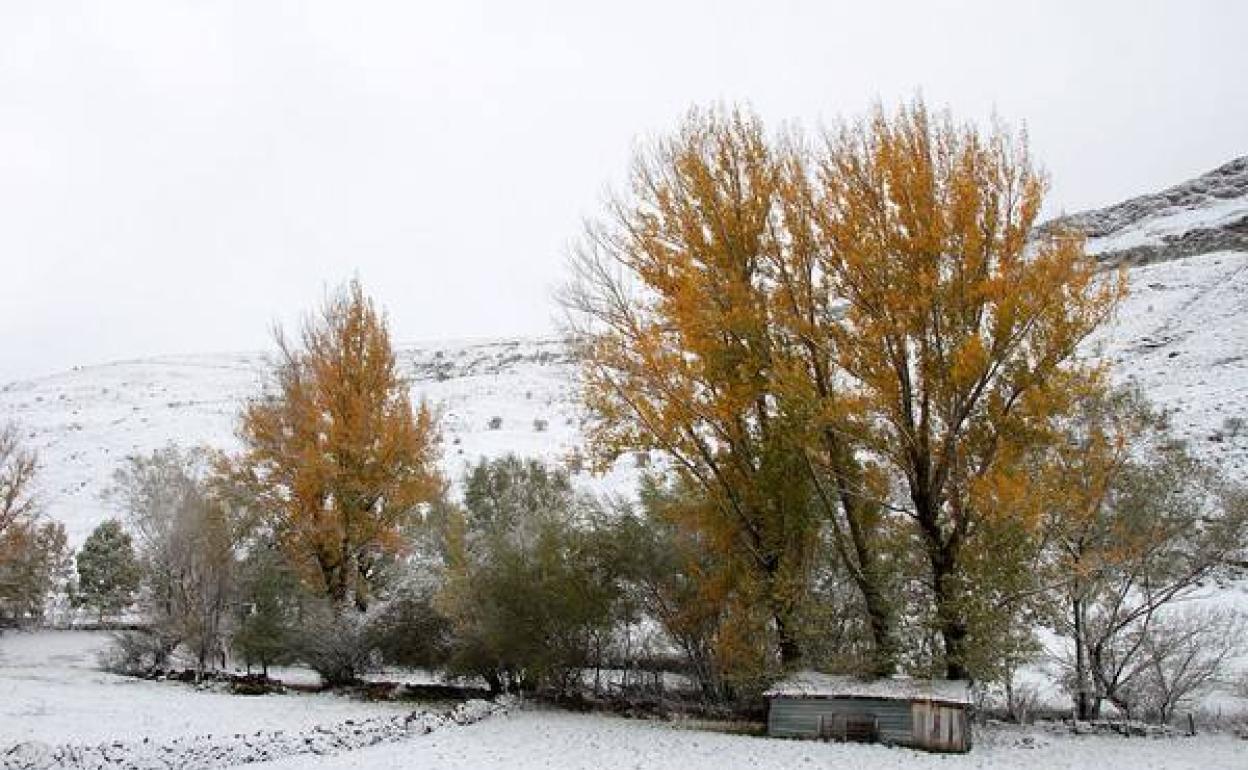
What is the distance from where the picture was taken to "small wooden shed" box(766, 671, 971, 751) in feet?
41.2

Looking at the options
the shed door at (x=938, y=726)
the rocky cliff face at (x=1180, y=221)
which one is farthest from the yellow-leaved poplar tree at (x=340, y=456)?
the rocky cliff face at (x=1180, y=221)

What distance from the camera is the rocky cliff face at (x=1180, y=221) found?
60875 mm

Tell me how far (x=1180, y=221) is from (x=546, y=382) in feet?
160

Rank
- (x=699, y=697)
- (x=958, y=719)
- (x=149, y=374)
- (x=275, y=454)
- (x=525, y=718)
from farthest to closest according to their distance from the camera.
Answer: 1. (x=149, y=374)
2. (x=275, y=454)
3. (x=699, y=697)
4. (x=525, y=718)
5. (x=958, y=719)

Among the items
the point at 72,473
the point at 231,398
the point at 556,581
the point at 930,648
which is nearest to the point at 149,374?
the point at 231,398

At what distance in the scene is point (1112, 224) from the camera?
77625 mm

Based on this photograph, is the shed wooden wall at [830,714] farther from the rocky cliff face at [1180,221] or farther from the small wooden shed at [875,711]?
the rocky cliff face at [1180,221]

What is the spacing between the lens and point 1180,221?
7031cm

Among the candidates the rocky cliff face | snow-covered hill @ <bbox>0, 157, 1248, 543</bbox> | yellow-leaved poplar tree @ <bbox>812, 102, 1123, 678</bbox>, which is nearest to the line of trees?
yellow-leaved poplar tree @ <bbox>812, 102, 1123, 678</bbox>

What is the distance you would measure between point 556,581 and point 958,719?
726cm

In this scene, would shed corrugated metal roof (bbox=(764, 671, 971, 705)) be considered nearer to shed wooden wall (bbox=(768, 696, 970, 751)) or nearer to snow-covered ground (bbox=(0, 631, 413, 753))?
shed wooden wall (bbox=(768, 696, 970, 751))

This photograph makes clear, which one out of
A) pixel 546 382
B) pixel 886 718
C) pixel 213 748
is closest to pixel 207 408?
pixel 546 382

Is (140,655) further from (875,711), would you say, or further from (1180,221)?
(1180,221)

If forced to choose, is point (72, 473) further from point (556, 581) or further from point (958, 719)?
point (958, 719)
